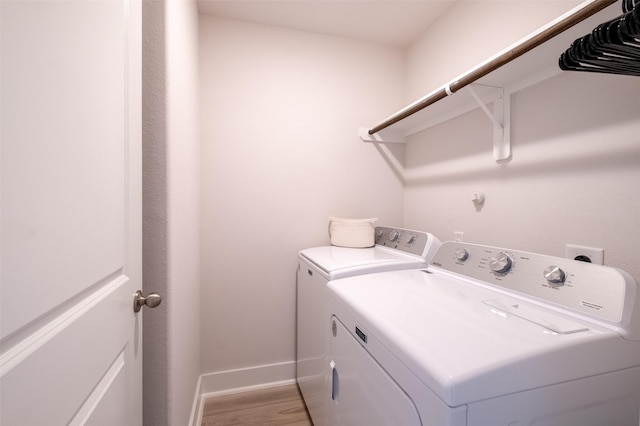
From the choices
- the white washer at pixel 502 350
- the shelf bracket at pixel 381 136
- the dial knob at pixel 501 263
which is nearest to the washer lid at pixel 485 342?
the white washer at pixel 502 350

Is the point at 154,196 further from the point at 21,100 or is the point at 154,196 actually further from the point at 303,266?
the point at 303,266

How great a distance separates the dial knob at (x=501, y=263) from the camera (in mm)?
983

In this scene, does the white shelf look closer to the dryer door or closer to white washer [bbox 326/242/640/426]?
white washer [bbox 326/242/640/426]

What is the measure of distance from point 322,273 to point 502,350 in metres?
0.84

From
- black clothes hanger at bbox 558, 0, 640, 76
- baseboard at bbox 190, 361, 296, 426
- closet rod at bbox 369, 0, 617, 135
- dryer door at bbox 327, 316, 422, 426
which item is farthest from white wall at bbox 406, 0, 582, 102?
baseboard at bbox 190, 361, 296, 426

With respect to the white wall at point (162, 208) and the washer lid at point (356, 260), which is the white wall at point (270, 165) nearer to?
the washer lid at point (356, 260)

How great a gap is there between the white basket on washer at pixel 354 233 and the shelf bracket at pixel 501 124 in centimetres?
84

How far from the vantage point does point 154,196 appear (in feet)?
3.26

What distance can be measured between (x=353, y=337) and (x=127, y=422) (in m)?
0.69

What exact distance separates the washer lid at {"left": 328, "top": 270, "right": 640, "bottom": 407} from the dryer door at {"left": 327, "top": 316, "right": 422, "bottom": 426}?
3.6 inches

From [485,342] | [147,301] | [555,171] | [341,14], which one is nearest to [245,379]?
[147,301]

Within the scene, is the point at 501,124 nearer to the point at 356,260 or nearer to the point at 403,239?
the point at 403,239

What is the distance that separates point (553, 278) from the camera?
839 millimetres

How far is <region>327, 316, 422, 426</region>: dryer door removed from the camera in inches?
25.8
